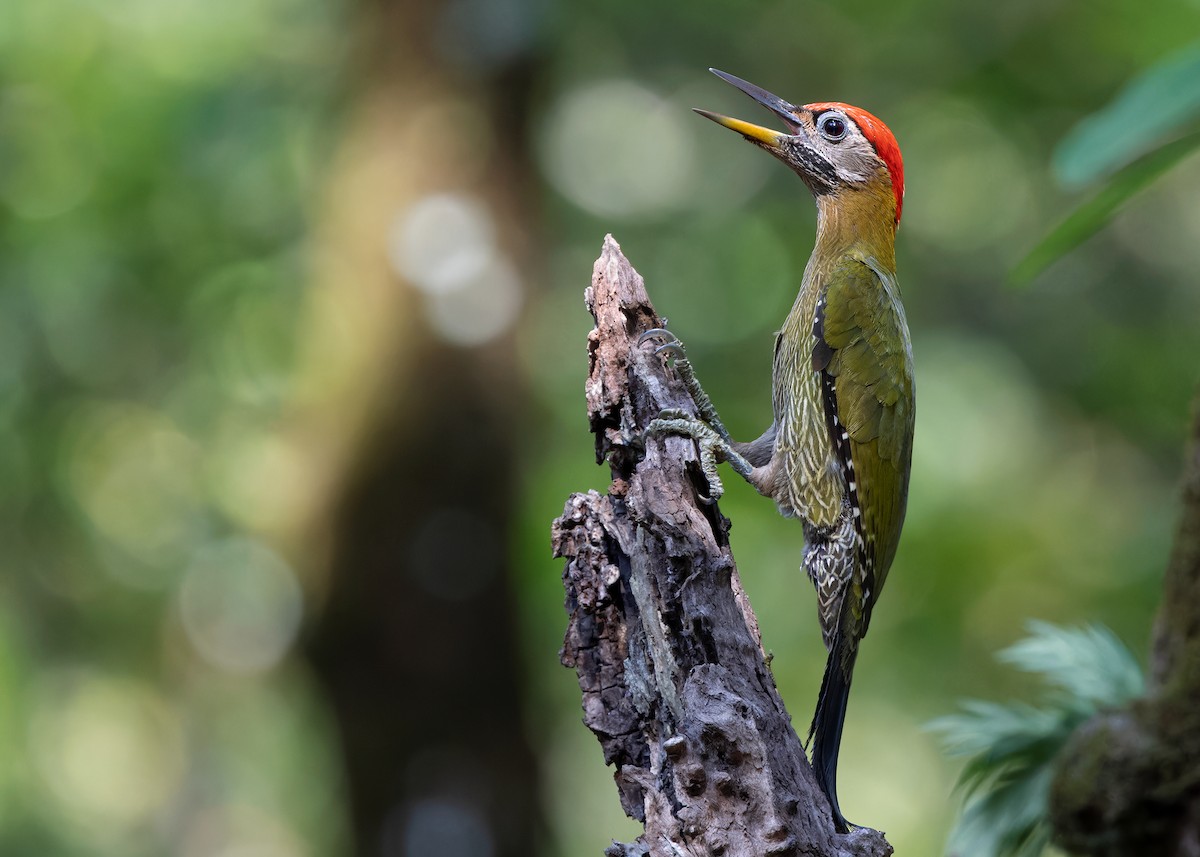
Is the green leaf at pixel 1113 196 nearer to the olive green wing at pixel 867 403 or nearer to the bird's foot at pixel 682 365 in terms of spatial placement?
the bird's foot at pixel 682 365

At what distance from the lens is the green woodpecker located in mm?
3721

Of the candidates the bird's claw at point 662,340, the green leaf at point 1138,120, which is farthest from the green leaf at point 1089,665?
the bird's claw at point 662,340

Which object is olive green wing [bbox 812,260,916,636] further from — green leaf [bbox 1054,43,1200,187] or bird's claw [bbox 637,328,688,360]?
green leaf [bbox 1054,43,1200,187]

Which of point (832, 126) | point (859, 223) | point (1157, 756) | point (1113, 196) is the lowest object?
point (1157, 756)

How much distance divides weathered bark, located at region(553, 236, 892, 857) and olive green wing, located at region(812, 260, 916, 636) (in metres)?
1.02

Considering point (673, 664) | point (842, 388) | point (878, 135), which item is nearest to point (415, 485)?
point (842, 388)

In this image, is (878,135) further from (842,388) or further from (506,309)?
(506,309)

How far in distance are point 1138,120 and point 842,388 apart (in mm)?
1704

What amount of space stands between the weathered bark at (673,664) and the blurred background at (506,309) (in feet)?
8.85

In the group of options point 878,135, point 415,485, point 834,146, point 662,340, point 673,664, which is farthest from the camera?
point 415,485

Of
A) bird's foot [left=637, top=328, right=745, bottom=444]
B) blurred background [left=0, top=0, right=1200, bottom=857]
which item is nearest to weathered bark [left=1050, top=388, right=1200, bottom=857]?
bird's foot [left=637, top=328, right=745, bottom=444]

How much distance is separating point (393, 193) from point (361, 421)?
1.14m

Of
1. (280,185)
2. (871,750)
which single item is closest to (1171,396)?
(871,750)

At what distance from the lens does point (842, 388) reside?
3.79m
